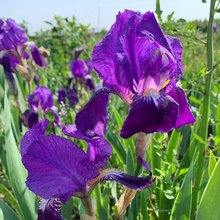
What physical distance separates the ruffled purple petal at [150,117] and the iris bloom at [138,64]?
0.03m

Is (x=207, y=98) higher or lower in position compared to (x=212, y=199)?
higher

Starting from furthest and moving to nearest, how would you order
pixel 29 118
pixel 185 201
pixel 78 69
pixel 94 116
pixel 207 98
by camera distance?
pixel 78 69
pixel 29 118
pixel 207 98
pixel 185 201
pixel 94 116

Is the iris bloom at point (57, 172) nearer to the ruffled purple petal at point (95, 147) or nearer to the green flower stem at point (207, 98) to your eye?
the ruffled purple petal at point (95, 147)

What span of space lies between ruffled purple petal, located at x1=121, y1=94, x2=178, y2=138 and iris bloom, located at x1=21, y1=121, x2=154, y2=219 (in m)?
0.10

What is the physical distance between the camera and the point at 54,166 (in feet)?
2.50

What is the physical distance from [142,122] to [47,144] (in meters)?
0.19

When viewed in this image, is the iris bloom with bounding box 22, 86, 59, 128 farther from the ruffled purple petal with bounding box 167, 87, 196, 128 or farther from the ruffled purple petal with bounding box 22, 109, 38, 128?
the ruffled purple petal with bounding box 167, 87, 196, 128

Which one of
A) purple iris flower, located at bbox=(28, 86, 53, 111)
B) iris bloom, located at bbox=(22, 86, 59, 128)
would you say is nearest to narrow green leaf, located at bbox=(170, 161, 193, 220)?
iris bloom, located at bbox=(22, 86, 59, 128)

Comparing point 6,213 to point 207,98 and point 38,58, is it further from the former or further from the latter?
point 38,58

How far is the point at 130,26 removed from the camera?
2.80ft

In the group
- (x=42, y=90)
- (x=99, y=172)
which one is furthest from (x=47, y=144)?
(x=42, y=90)

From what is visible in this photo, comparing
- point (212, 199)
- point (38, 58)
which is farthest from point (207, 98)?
point (38, 58)

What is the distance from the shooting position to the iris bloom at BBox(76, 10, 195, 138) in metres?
0.85

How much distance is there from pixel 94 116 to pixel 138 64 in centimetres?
17
